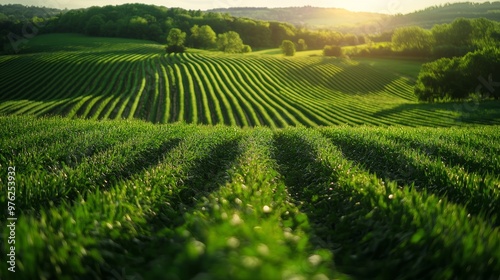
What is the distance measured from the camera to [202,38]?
129m

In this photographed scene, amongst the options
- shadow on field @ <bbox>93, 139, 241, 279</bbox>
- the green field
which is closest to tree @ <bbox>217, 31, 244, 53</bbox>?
the green field

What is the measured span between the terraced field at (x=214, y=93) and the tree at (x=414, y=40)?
39716 mm

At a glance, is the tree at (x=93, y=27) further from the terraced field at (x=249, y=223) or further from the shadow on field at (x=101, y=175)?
the shadow on field at (x=101, y=175)

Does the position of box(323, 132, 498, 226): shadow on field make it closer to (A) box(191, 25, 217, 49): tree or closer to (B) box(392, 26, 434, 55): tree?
(B) box(392, 26, 434, 55): tree

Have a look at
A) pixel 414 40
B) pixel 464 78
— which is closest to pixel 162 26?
pixel 414 40

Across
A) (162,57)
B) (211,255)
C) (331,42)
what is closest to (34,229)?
(211,255)

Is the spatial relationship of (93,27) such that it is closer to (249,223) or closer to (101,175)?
(101,175)

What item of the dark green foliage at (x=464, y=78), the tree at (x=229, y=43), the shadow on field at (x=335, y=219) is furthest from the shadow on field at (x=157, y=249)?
the tree at (x=229, y=43)

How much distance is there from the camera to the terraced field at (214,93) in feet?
136

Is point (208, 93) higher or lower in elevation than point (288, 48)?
lower

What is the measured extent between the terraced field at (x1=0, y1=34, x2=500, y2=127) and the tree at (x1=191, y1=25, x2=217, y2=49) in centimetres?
5121

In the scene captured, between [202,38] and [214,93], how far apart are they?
8484 centimetres

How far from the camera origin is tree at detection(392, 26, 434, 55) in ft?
372

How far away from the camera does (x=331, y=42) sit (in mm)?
169375
